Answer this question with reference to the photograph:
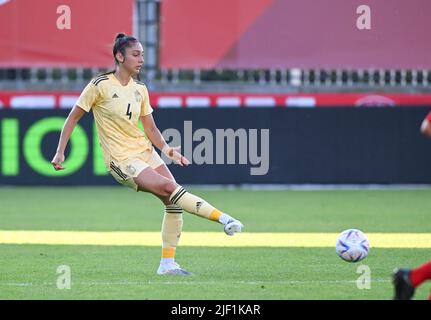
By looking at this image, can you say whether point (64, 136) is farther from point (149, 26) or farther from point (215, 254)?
point (149, 26)

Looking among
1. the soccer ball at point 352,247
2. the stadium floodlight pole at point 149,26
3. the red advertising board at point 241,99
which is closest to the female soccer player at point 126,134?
the soccer ball at point 352,247

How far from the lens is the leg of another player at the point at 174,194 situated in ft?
30.5

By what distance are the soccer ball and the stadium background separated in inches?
369

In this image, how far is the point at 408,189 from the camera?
20.3 m

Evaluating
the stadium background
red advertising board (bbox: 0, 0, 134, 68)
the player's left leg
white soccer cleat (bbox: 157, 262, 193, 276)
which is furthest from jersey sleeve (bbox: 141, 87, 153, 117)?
red advertising board (bbox: 0, 0, 134, 68)

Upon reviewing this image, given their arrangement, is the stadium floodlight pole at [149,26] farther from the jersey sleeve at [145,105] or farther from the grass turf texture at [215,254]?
the jersey sleeve at [145,105]

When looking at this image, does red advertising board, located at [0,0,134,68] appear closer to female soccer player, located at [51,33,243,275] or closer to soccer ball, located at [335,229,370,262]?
female soccer player, located at [51,33,243,275]

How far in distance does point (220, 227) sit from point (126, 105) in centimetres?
484

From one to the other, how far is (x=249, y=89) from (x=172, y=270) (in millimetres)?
11254

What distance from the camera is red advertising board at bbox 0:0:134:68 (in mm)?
19562

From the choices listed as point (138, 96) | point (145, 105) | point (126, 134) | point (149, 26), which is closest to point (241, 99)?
point (149, 26)

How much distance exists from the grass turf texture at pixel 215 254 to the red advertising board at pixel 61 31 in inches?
Result: 102
